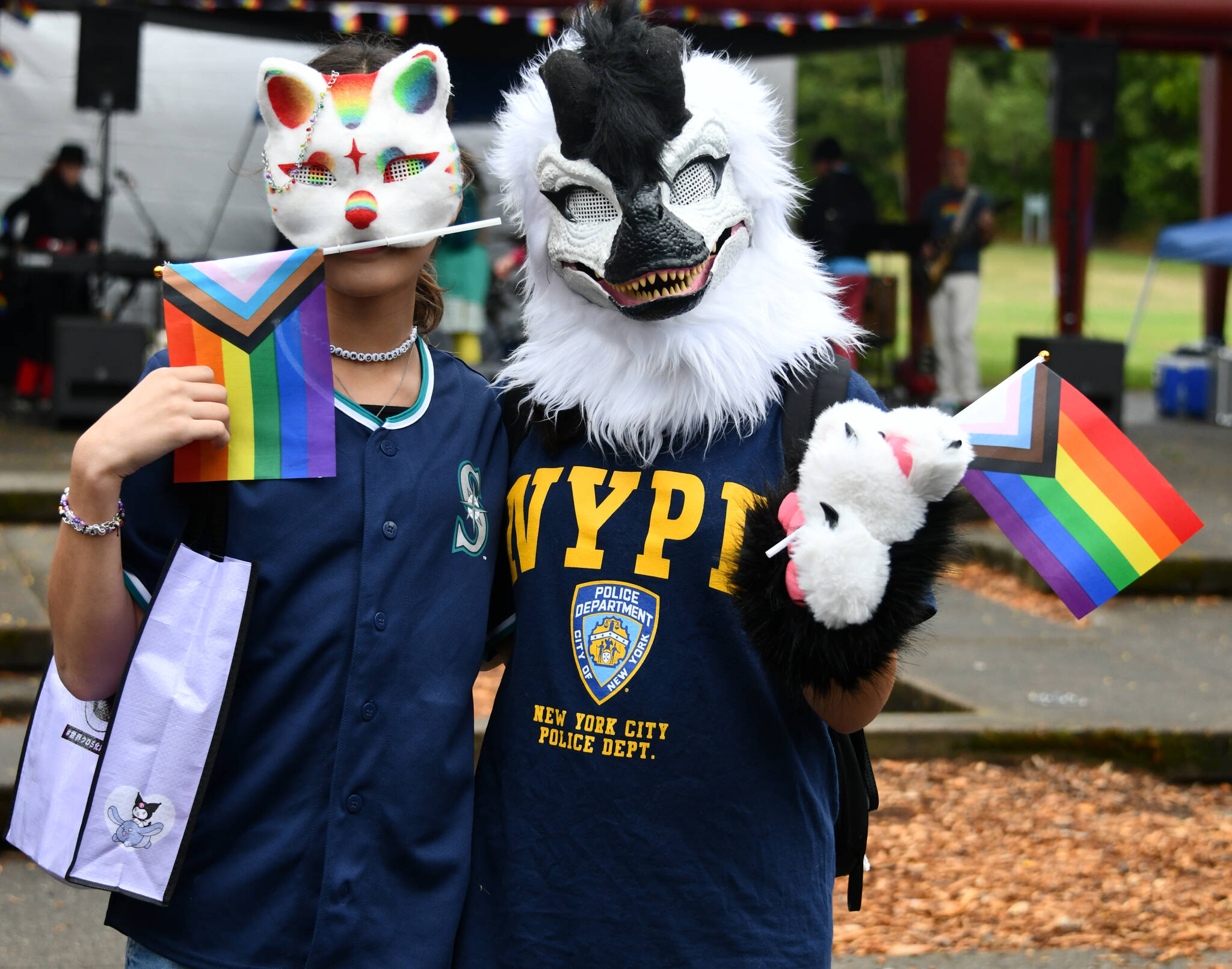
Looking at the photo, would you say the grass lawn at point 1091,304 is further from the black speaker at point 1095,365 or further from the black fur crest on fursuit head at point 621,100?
the black fur crest on fursuit head at point 621,100

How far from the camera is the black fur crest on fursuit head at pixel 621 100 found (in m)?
1.96

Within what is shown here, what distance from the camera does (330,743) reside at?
190 cm

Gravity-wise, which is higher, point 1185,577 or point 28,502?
point 28,502

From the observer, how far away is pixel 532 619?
2.00 m

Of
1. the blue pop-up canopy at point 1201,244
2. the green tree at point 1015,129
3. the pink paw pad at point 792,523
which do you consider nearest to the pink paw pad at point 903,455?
the pink paw pad at point 792,523

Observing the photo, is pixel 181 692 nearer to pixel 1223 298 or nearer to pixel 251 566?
pixel 251 566

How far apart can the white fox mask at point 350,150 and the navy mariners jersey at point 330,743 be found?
317 millimetres

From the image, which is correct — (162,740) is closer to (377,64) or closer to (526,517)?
(526,517)

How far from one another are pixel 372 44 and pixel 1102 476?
132 centimetres

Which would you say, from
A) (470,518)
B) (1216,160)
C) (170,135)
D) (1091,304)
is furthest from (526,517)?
(1091,304)

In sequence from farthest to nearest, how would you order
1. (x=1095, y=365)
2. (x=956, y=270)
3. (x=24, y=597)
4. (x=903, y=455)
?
(x=956, y=270) → (x=1095, y=365) → (x=24, y=597) → (x=903, y=455)

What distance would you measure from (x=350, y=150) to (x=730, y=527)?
0.78 meters

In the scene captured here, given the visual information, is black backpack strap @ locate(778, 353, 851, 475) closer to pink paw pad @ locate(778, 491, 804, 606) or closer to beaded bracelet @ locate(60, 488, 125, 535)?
pink paw pad @ locate(778, 491, 804, 606)

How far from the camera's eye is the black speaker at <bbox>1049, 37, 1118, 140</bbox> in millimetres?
10281
